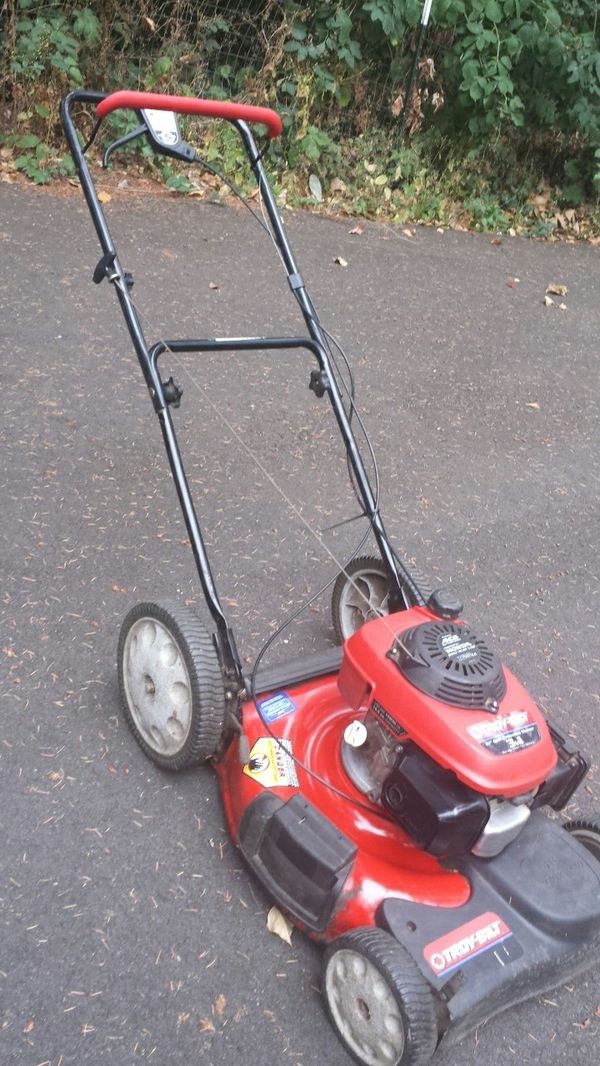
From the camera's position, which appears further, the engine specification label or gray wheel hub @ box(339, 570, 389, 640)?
gray wheel hub @ box(339, 570, 389, 640)

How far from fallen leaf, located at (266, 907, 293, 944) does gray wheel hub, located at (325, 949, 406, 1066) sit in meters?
0.19

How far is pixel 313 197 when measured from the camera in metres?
6.27

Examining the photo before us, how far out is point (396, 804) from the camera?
6.01 feet

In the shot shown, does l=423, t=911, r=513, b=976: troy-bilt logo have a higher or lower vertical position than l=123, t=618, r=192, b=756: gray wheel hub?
lower

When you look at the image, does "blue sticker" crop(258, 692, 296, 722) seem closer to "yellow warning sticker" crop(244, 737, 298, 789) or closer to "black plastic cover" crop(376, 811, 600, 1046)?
"yellow warning sticker" crop(244, 737, 298, 789)

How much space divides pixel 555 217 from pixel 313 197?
2.06 meters

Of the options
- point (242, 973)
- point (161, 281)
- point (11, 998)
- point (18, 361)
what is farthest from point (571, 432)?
point (11, 998)

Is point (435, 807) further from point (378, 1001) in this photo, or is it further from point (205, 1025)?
point (205, 1025)

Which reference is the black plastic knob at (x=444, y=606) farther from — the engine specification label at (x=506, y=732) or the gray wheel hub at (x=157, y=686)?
the gray wheel hub at (x=157, y=686)

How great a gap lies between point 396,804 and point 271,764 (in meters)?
0.33

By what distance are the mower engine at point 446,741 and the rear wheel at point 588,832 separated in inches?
3.9

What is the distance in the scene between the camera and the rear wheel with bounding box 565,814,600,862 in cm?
206

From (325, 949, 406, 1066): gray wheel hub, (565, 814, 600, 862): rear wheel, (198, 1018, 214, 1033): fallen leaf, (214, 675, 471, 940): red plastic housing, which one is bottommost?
(565, 814, 600, 862): rear wheel

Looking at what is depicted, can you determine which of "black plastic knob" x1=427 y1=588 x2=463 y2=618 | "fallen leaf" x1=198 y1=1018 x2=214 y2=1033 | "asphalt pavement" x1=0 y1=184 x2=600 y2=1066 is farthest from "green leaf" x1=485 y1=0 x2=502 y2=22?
"fallen leaf" x1=198 y1=1018 x2=214 y2=1033
